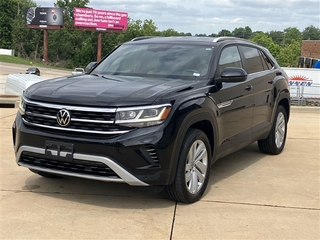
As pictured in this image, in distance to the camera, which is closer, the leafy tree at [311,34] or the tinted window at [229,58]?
the tinted window at [229,58]

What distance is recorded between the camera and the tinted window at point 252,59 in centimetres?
656

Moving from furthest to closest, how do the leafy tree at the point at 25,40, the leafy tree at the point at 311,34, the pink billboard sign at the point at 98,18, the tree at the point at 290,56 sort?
1. the leafy tree at the point at 311,34
2. the tree at the point at 290,56
3. the leafy tree at the point at 25,40
4. the pink billboard sign at the point at 98,18

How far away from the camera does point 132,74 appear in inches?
222

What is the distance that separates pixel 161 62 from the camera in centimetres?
575

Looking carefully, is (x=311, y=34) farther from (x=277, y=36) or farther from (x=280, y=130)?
(x=280, y=130)

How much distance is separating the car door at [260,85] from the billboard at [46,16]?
2481 inches

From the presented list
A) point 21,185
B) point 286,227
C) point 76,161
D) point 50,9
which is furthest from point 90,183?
point 50,9

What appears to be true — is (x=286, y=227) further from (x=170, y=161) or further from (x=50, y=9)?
(x=50, y=9)

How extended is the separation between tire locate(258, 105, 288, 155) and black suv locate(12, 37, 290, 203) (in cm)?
129

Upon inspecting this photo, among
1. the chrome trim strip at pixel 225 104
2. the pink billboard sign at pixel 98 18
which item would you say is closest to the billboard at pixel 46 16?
the pink billboard sign at pixel 98 18

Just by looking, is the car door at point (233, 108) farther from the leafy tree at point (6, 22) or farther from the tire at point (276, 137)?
the leafy tree at point (6, 22)

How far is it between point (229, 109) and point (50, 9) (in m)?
64.9

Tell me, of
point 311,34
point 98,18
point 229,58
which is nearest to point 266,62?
point 229,58

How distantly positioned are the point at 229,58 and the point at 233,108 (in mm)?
739
